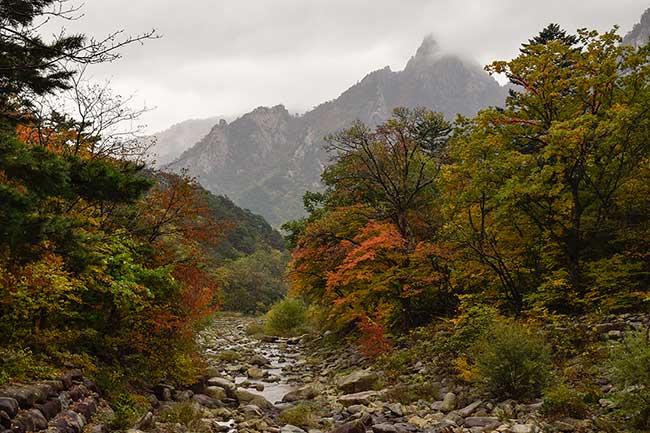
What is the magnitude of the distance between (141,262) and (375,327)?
8529mm

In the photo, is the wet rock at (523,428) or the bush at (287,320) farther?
the bush at (287,320)

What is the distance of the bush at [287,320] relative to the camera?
108 feet

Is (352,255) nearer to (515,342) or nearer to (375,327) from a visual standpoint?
(375,327)

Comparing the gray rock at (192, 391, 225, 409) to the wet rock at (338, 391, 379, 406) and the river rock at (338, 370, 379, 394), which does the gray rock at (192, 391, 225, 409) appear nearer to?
the wet rock at (338, 391, 379, 406)

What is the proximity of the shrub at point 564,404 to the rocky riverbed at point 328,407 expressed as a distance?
0.34 meters

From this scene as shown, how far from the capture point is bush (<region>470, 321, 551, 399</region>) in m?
9.27

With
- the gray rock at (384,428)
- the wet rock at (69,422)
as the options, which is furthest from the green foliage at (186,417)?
the gray rock at (384,428)

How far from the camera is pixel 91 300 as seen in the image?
34.7 feet

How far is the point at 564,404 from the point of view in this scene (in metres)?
7.93

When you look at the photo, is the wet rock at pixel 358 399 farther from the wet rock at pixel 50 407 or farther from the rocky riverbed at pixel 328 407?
the wet rock at pixel 50 407

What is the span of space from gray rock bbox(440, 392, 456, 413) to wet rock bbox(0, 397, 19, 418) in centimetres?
809

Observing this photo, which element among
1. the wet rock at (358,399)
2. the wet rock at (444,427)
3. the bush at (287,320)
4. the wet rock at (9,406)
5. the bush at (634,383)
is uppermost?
the wet rock at (9,406)

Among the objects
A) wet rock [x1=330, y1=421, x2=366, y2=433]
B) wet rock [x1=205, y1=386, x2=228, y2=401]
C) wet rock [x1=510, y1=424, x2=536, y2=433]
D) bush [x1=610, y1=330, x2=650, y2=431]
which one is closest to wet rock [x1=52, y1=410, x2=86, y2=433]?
wet rock [x1=330, y1=421, x2=366, y2=433]

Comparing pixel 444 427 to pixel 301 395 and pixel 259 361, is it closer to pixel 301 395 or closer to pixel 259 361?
pixel 301 395
